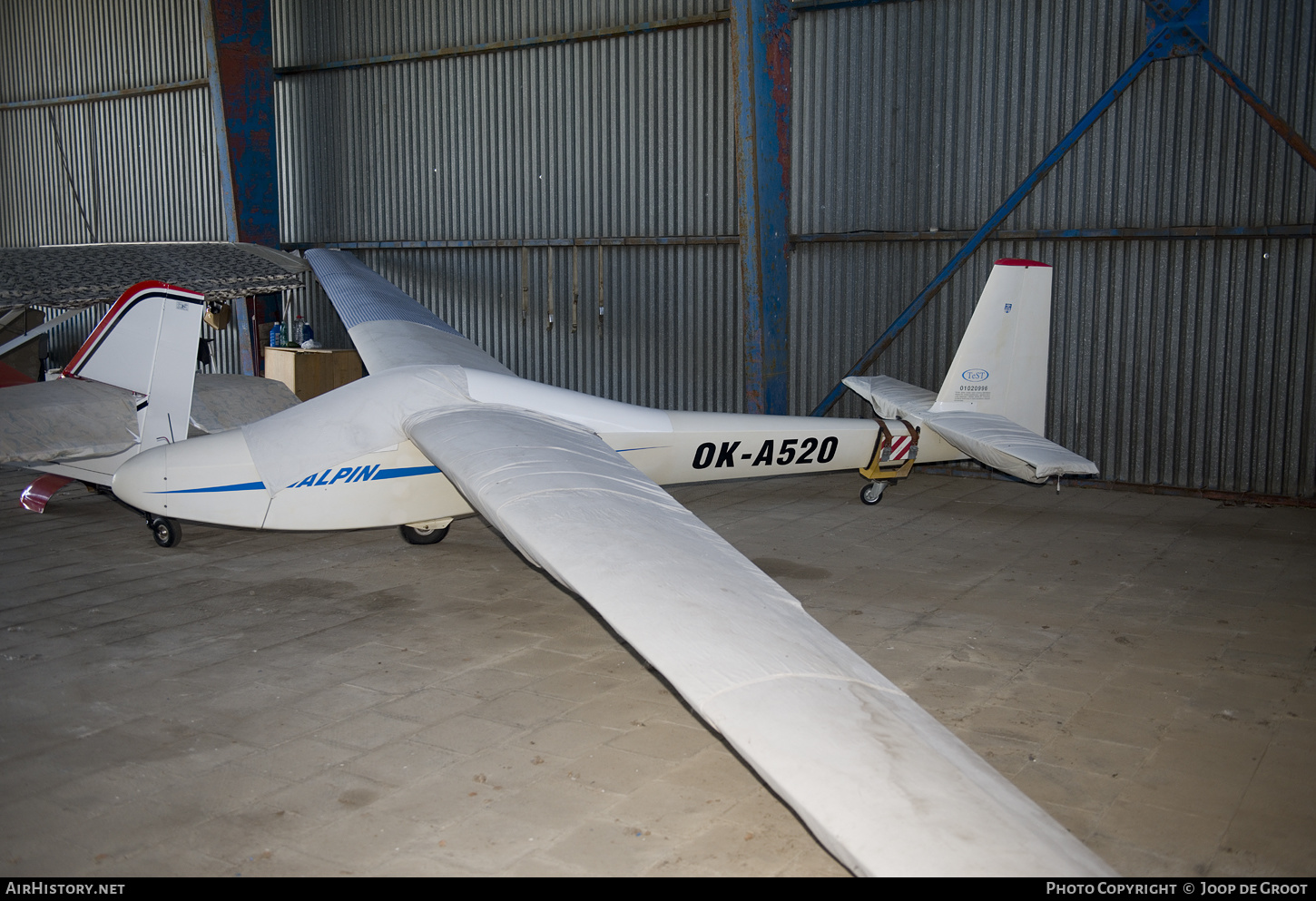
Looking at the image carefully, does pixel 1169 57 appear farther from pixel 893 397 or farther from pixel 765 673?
pixel 765 673

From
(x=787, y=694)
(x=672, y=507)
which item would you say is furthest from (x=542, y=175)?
(x=787, y=694)

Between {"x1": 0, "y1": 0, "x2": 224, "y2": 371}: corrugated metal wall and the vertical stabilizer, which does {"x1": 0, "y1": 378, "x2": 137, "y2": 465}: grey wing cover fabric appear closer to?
the vertical stabilizer

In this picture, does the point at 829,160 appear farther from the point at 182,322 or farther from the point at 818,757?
the point at 818,757

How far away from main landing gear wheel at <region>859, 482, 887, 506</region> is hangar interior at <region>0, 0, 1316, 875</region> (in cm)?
33

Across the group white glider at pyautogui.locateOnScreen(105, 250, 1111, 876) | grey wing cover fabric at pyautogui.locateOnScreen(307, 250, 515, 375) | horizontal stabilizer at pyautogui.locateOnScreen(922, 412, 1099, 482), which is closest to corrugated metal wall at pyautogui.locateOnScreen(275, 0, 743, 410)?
grey wing cover fabric at pyautogui.locateOnScreen(307, 250, 515, 375)

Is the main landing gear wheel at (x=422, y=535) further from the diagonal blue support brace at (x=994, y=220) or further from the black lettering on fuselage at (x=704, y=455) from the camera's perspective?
the diagonal blue support brace at (x=994, y=220)

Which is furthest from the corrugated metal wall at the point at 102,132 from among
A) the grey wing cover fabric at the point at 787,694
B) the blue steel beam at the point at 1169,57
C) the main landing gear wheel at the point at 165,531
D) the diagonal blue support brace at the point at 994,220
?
the grey wing cover fabric at the point at 787,694

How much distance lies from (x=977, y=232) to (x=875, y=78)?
2.55 metres

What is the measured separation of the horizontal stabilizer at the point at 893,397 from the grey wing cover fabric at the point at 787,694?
5.82 m

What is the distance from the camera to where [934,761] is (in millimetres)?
3154

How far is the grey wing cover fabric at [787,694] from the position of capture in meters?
2.76

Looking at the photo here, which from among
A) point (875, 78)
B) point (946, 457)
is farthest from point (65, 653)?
point (875, 78)

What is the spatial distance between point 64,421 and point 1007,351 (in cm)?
924

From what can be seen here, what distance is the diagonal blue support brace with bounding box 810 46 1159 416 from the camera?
12289 mm
